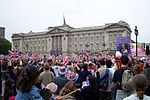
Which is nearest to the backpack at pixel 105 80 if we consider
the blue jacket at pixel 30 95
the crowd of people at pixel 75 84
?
the crowd of people at pixel 75 84

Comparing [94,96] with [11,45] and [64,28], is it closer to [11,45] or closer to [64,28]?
[64,28]

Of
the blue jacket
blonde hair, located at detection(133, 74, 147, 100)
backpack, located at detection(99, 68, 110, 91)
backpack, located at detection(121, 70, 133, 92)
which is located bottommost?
backpack, located at detection(99, 68, 110, 91)

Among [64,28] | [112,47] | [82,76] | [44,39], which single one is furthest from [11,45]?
[82,76]

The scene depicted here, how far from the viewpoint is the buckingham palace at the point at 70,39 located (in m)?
103

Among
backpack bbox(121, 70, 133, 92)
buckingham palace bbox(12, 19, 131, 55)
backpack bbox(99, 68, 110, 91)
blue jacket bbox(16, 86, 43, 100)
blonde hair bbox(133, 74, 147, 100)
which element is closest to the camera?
blonde hair bbox(133, 74, 147, 100)

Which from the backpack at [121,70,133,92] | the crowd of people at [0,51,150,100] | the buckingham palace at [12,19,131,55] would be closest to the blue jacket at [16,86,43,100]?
the crowd of people at [0,51,150,100]

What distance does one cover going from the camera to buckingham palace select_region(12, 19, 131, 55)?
10300cm

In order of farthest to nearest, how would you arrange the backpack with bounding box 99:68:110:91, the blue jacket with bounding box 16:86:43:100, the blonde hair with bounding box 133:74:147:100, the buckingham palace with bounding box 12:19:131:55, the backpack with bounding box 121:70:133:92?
the buckingham palace with bounding box 12:19:131:55 → the backpack with bounding box 99:68:110:91 → the backpack with bounding box 121:70:133:92 → the blue jacket with bounding box 16:86:43:100 → the blonde hair with bounding box 133:74:147:100

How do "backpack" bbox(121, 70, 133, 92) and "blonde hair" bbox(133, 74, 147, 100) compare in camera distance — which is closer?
"blonde hair" bbox(133, 74, 147, 100)

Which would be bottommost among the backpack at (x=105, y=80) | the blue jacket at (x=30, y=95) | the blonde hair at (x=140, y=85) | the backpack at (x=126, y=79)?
the backpack at (x=105, y=80)

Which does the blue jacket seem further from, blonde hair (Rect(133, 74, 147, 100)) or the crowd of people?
blonde hair (Rect(133, 74, 147, 100))

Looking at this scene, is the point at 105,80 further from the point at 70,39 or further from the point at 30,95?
the point at 70,39

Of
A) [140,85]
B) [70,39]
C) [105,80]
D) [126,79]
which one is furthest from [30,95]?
[70,39]

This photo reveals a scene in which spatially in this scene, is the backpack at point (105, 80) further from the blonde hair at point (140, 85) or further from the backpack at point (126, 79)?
the blonde hair at point (140, 85)
